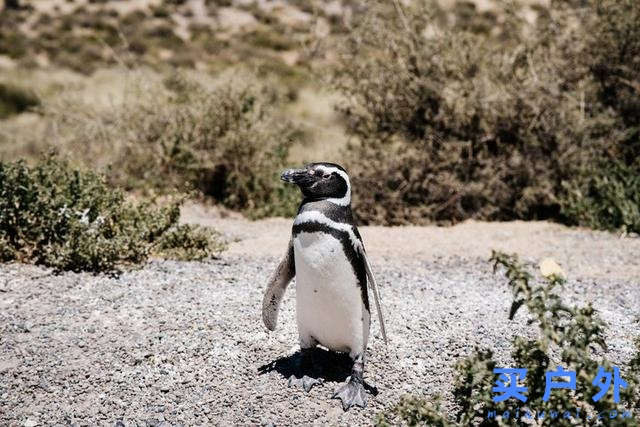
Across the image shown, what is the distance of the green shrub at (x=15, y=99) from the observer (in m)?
14.8

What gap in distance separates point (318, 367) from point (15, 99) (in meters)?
14.0

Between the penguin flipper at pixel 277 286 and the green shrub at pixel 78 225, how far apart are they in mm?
1779

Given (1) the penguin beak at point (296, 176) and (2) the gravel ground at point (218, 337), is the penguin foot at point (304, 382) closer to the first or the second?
(2) the gravel ground at point (218, 337)

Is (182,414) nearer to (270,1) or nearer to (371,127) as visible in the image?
(371,127)

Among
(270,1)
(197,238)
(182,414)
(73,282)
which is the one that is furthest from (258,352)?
(270,1)

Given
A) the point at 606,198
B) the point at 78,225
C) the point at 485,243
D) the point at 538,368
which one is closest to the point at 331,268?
the point at 538,368

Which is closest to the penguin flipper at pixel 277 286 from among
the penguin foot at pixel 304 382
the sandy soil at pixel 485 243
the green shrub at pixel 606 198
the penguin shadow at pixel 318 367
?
the penguin shadow at pixel 318 367

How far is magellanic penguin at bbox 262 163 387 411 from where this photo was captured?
3.20 metres

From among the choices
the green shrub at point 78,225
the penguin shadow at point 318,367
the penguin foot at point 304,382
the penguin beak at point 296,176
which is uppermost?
the penguin beak at point 296,176

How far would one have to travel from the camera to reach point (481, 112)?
301 inches

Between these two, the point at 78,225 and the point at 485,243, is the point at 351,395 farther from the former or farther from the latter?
the point at 485,243

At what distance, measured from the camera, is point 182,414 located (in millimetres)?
3291

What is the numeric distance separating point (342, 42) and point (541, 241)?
10.5ft

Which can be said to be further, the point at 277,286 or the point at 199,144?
the point at 199,144
